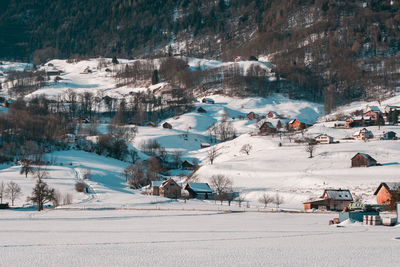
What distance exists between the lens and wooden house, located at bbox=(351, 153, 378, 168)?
81.1 m

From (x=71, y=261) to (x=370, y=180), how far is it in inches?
2426

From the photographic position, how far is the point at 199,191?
79.4 meters

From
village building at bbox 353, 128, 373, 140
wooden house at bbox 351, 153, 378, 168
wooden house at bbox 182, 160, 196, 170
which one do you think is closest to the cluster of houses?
wooden house at bbox 351, 153, 378, 168

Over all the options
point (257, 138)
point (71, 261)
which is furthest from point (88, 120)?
point (71, 261)

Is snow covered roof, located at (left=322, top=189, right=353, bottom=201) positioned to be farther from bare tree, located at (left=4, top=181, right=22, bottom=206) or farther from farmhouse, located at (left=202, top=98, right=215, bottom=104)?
farmhouse, located at (left=202, top=98, right=215, bottom=104)

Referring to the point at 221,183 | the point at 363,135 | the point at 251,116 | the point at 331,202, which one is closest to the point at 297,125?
the point at 251,116

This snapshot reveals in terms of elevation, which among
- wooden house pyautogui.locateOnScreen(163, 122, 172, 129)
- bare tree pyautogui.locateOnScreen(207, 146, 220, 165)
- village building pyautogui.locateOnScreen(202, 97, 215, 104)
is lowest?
bare tree pyautogui.locateOnScreen(207, 146, 220, 165)

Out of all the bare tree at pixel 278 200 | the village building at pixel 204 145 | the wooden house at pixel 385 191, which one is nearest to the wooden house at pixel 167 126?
the village building at pixel 204 145

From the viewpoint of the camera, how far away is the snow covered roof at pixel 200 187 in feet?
261

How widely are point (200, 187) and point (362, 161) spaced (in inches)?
1061

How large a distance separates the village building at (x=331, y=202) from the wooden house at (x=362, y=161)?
17812mm

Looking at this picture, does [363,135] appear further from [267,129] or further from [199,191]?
[199,191]

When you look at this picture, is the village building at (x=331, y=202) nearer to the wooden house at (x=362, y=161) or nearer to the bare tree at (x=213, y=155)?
the wooden house at (x=362, y=161)

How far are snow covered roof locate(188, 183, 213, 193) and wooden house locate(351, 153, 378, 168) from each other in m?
24.2
